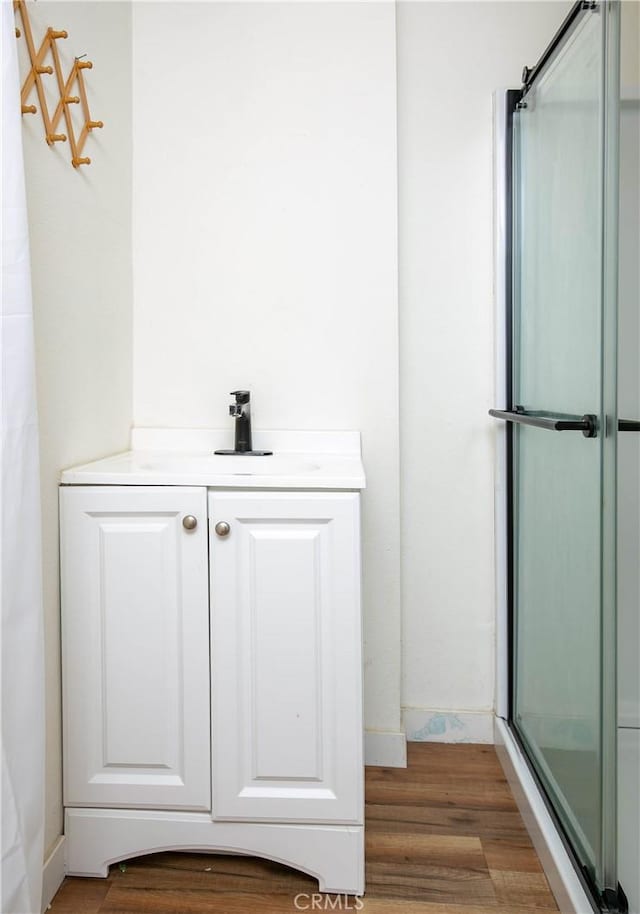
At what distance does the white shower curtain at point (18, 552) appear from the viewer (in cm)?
107

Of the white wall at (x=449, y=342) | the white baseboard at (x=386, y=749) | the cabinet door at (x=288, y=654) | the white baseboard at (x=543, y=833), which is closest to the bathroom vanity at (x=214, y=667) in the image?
the cabinet door at (x=288, y=654)

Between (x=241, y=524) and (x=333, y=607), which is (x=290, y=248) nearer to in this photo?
(x=241, y=524)

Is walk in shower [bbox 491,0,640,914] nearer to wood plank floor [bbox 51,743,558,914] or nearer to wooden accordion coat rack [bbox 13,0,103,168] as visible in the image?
wood plank floor [bbox 51,743,558,914]

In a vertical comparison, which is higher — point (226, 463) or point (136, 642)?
point (226, 463)

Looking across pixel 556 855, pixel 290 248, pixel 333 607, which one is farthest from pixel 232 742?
pixel 290 248

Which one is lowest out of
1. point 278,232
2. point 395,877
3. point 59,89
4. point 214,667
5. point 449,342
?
point 395,877

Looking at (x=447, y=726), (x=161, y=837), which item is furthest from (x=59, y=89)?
(x=447, y=726)

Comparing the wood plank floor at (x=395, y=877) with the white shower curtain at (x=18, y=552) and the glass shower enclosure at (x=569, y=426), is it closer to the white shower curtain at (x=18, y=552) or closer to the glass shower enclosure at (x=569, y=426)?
the glass shower enclosure at (x=569, y=426)

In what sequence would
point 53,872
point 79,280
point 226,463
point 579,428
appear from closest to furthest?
point 579,428
point 53,872
point 79,280
point 226,463

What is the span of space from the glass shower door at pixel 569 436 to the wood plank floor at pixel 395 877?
0.15 metres

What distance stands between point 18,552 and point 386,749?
121cm

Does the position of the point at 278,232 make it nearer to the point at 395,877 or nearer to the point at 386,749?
the point at 386,749

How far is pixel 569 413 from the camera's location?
137 cm

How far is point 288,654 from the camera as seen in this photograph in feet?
4.49
